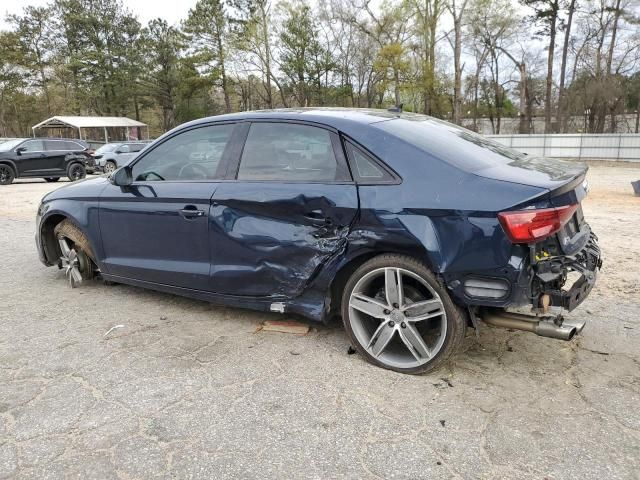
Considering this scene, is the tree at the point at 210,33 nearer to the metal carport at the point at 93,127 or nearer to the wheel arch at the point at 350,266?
the metal carport at the point at 93,127

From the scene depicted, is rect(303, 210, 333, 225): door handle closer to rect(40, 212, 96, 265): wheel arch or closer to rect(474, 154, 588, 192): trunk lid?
rect(474, 154, 588, 192): trunk lid

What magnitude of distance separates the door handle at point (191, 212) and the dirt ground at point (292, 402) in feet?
2.84

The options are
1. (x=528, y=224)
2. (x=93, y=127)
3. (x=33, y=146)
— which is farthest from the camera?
(x=93, y=127)

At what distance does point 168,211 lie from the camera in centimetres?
384

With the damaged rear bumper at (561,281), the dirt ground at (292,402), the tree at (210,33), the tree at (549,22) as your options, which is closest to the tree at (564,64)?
the tree at (549,22)

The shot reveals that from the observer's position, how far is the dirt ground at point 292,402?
2.28 metres

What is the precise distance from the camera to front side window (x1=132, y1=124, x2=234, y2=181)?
379cm

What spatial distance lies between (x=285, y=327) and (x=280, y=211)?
3.19 feet

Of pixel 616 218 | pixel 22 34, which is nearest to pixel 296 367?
pixel 616 218

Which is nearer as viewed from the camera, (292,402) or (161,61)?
(292,402)

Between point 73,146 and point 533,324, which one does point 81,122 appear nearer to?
point 73,146

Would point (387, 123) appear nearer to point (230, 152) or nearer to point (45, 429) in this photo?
point (230, 152)

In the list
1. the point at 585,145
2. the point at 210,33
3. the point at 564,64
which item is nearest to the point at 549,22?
the point at 564,64

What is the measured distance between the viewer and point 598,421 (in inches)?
99.7
